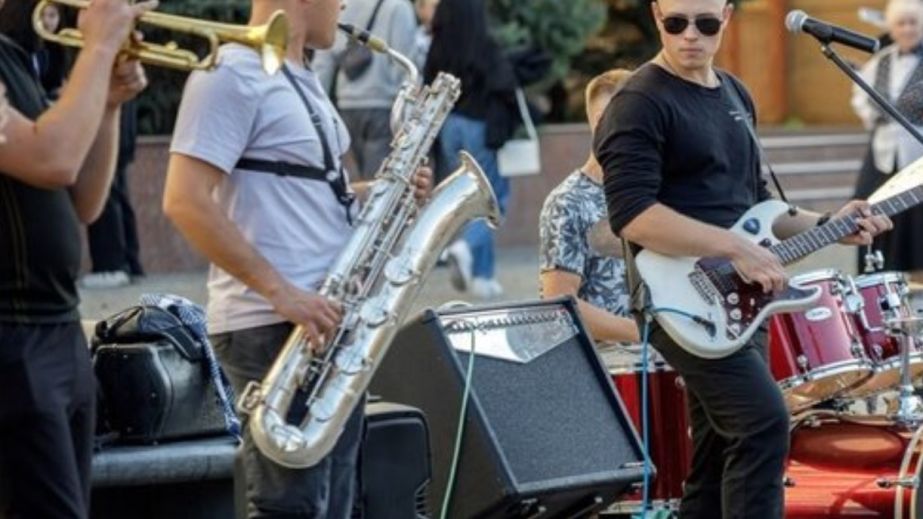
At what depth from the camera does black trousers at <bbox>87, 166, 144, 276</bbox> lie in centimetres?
1170

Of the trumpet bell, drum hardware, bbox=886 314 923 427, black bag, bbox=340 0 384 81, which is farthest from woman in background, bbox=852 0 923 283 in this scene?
the trumpet bell

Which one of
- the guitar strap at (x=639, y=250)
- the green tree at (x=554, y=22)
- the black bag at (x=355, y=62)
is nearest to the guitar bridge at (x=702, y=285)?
the guitar strap at (x=639, y=250)

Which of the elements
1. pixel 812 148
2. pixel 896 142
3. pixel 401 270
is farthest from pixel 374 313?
pixel 812 148

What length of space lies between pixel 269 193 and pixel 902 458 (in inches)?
93.5

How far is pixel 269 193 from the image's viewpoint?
17.0ft

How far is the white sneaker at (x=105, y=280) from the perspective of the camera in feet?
38.6

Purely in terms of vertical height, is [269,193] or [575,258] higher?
[269,193]

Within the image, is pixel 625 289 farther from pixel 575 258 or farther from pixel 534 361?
pixel 534 361

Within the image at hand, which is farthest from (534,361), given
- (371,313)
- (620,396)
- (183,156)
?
(183,156)

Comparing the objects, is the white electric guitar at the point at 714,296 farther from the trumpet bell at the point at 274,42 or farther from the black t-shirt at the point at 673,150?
the trumpet bell at the point at 274,42

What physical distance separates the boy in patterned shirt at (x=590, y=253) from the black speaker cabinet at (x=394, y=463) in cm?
89

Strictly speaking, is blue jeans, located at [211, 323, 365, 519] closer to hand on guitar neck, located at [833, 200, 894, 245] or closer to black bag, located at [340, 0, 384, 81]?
hand on guitar neck, located at [833, 200, 894, 245]

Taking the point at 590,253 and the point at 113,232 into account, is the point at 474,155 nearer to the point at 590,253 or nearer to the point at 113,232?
the point at 113,232

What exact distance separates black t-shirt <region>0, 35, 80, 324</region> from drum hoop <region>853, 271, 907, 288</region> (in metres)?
2.93
